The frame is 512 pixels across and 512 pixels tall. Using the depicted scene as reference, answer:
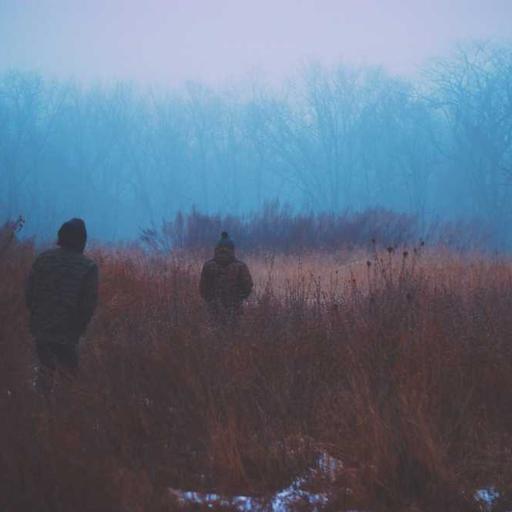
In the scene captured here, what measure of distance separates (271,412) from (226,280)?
8.55 ft

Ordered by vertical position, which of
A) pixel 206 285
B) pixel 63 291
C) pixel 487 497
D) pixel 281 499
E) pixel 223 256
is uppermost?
pixel 223 256

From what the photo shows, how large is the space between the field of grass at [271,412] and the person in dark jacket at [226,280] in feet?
2.12

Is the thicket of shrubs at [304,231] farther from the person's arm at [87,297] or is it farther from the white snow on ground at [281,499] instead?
the white snow on ground at [281,499]

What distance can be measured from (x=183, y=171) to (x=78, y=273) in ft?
169

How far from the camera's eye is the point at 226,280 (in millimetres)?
7359

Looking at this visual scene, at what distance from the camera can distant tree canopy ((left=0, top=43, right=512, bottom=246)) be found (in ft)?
129

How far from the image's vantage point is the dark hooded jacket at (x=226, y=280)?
736cm

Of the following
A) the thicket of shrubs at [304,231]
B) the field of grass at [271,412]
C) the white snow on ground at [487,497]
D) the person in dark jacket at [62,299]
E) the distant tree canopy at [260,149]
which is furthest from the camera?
the distant tree canopy at [260,149]

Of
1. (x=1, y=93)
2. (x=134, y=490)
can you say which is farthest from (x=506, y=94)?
(x=134, y=490)

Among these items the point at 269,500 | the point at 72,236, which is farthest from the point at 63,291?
the point at 269,500

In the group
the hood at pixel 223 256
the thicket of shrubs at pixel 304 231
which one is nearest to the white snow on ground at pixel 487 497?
the hood at pixel 223 256

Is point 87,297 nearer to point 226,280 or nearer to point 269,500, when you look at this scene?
point 269,500

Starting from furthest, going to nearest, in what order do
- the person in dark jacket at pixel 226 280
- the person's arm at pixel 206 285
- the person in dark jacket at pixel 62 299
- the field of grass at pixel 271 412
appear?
the person's arm at pixel 206 285 → the person in dark jacket at pixel 226 280 → the person in dark jacket at pixel 62 299 → the field of grass at pixel 271 412

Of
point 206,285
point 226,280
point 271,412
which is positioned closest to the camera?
point 271,412
